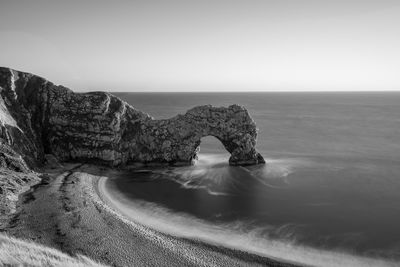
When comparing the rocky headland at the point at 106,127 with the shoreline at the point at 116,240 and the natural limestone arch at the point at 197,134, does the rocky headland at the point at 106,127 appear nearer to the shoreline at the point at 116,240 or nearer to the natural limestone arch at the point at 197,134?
the natural limestone arch at the point at 197,134

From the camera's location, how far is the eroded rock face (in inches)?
1818

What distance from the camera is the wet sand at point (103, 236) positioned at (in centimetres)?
2308

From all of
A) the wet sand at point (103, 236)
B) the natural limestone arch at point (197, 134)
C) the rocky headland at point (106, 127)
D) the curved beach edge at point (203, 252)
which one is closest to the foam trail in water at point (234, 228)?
the curved beach edge at point (203, 252)

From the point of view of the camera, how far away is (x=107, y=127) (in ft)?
153

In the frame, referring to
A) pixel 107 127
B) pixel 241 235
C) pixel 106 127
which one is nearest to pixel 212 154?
pixel 107 127

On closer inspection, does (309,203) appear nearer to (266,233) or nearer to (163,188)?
(266,233)

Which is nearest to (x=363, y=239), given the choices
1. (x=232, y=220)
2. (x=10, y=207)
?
(x=232, y=220)

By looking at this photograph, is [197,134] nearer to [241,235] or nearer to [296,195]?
[296,195]

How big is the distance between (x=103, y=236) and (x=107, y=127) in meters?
23.8

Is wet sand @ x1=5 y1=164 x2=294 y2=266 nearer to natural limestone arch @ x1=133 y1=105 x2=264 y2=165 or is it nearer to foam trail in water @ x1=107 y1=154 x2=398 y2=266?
foam trail in water @ x1=107 y1=154 x2=398 y2=266

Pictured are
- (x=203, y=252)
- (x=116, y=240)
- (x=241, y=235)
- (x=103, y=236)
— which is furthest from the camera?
(x=241, y=235)

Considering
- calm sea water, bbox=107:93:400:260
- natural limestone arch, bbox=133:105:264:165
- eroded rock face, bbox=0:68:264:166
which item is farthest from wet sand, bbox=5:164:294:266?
natural limestone arch, bbox=133:105:264:165

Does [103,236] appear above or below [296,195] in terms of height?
above

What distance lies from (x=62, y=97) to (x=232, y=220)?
108 feet
